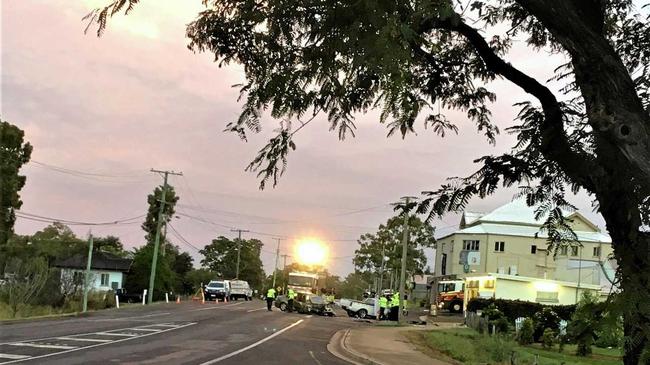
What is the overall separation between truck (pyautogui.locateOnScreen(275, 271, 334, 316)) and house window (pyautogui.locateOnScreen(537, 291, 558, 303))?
18214 millimetres

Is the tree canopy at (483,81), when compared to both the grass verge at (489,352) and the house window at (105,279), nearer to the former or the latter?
the grass verge at (489,352)

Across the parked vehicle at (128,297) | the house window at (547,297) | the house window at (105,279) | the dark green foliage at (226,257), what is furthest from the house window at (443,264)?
the dark green foliage at (226,257)

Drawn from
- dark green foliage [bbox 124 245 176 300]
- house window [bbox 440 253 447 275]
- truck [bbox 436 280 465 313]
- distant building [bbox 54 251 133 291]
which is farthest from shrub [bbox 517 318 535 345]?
house window [bbox 440 253 447 275]

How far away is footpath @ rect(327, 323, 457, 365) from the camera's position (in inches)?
680

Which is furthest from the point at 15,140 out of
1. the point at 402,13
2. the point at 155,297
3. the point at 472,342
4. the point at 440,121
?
the point at 402,13

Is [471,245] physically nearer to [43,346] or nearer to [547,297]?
[547,297]

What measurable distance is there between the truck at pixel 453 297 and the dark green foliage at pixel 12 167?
3745 centimetres

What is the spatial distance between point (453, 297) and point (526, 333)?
35775 millimetres

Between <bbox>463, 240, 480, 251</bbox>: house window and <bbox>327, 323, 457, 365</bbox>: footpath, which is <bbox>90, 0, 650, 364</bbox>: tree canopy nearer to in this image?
<bbox>327, 323, 457, 365</bbox>: footpath

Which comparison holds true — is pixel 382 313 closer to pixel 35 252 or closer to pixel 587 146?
pixel 35 252

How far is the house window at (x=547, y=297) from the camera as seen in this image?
52344mm

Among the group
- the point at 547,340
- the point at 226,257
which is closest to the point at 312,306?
the point at 547,340

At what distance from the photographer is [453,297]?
59.9 meters

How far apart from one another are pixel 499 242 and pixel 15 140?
46.4 metres
